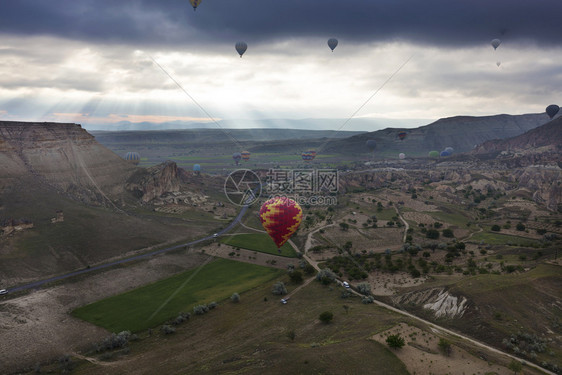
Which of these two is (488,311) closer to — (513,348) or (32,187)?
(513,348)

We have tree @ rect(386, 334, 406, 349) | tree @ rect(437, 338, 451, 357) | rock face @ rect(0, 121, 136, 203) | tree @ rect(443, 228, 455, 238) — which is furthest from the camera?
rock face @ rect(0, 121, 136, 203)

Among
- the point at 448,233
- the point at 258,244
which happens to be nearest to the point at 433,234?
the point at 448,233

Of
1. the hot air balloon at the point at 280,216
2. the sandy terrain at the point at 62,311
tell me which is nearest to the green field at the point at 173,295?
the sandy terrain at the point at 62,311

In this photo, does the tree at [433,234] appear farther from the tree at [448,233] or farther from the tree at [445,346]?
the tree at [445,346]

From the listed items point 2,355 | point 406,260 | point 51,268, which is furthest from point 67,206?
point 406,260

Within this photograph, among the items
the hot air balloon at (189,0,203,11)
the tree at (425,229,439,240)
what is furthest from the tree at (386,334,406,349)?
the hot air balloon at (189,0,203,11)

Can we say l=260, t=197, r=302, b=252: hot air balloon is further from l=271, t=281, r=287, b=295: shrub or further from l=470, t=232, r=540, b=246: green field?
l=470, t=232, r=540, b=246: green field
